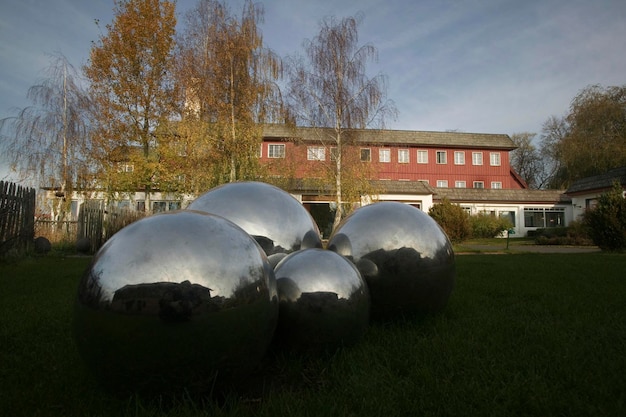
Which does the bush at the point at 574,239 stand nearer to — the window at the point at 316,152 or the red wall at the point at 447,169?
the window at the point at 316,152

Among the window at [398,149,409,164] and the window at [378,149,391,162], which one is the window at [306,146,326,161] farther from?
the window at [398,149,409,164]

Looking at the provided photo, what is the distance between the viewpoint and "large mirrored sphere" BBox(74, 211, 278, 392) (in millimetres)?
2350

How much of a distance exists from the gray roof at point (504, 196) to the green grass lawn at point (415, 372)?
32.7 metres

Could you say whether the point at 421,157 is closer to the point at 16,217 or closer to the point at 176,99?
the point at 176,99

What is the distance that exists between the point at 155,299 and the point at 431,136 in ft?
143

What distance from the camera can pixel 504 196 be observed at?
37094 mm

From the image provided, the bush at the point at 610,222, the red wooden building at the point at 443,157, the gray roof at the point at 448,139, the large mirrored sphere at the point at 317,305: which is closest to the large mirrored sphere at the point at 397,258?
the large mirrored sphere at the point at 317,305

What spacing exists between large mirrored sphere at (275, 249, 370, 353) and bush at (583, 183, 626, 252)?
1653 centimetres

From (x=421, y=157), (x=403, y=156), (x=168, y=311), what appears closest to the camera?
(x=168, y=311)

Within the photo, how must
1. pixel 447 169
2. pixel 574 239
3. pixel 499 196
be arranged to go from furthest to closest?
pixel 447 169 < pixel 499 196 < pixel 574 239

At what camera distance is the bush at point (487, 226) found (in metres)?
31.8

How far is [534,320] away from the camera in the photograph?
4633mm

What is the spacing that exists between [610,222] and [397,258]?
51.5 feet

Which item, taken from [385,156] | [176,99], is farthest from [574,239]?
[176,99]
